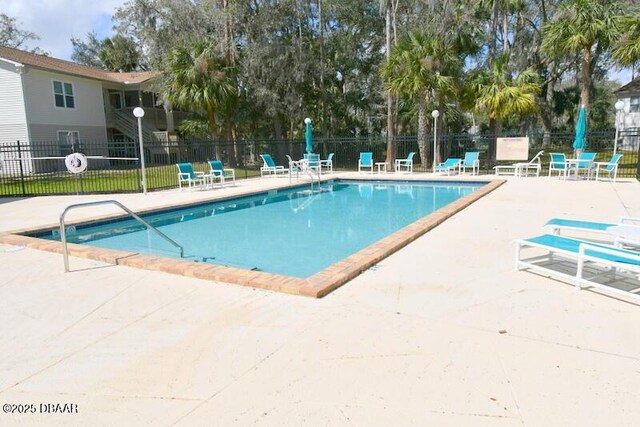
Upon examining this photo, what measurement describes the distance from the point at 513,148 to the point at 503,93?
2.22m

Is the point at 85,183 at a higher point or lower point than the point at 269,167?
lower

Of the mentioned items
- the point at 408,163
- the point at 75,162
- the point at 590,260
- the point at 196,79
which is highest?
the point at 196,79

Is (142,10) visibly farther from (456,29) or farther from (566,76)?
(566,76)

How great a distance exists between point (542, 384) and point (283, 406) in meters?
1.43

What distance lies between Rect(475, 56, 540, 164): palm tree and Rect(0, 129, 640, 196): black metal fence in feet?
4.36

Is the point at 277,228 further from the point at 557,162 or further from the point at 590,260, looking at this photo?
the point at 557,162

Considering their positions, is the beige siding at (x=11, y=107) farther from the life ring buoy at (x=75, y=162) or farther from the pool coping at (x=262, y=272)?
the pool coping at (x=262, y=272)

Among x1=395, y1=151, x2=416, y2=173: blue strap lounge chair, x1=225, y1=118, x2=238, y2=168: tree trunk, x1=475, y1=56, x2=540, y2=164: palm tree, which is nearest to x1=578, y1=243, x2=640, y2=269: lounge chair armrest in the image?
x1=395, y1=151, x2=416, y2=173: blue strap lounge chair

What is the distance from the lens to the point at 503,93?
17.4m

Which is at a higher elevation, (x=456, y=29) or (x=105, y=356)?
(x=456, y=29)

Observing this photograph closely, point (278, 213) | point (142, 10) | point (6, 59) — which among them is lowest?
point (278, 213)

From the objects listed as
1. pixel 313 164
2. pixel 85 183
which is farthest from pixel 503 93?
pixel 85 183

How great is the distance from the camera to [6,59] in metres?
19.0

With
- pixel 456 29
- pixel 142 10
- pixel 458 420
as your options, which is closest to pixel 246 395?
pixel 458 420
